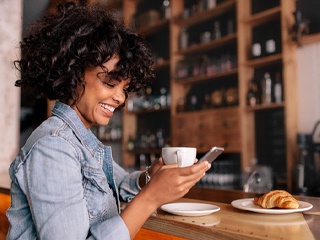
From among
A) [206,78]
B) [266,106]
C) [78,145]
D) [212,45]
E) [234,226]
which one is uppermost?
[212,45]

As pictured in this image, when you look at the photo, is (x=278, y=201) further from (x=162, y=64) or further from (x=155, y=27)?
(x=155, y=27)

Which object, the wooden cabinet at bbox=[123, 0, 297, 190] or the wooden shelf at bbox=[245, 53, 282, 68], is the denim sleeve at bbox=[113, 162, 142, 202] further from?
the wooden shelf at bbox=[245, 53, 282, 68]

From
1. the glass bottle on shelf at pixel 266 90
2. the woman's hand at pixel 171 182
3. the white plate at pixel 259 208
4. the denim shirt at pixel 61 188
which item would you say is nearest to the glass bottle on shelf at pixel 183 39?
the glass bottle on shelf at pixel 266 90

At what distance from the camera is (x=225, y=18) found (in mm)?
4168

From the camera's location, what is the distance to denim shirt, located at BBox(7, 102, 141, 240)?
3.01 feet

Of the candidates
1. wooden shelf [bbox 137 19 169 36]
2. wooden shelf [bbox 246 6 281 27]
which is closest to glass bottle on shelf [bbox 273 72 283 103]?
wooden shelf [bbox 246 6 281 27]

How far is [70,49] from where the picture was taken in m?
1.15

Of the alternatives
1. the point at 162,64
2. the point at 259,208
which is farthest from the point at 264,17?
the point at 259,208

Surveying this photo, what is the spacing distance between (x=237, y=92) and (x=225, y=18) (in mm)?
889

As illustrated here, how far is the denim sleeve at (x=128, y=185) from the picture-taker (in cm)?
151

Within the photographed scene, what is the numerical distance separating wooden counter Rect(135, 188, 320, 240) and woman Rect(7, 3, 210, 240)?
13cm

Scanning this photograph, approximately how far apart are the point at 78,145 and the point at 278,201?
61 cm

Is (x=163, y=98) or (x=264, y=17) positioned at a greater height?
(x=264, y=17)

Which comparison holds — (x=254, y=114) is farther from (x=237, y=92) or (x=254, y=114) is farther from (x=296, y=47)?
(x=296, y=47)
